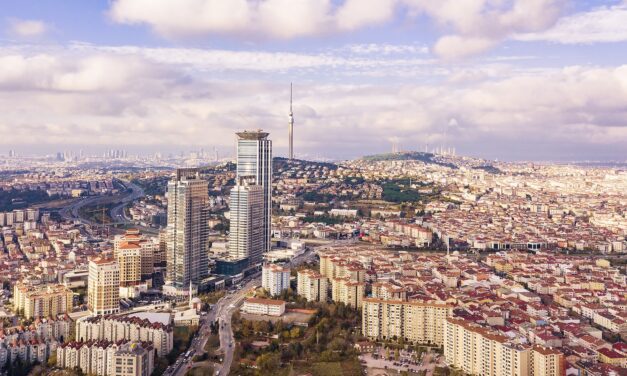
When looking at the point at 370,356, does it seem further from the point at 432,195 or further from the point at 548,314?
the point at 432,195

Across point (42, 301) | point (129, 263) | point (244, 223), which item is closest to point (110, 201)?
point (244, 223)

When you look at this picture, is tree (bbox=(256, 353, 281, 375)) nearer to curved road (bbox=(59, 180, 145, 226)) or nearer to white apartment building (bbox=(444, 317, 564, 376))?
white apartment building (bbox=(444, 317, 564, 376))

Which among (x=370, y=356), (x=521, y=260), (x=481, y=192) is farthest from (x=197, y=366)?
(x=481, y=192)

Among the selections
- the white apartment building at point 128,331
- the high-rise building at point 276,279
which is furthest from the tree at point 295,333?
the high-rise building at point 276,279

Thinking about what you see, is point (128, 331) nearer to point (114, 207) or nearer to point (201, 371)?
point (201, 371)

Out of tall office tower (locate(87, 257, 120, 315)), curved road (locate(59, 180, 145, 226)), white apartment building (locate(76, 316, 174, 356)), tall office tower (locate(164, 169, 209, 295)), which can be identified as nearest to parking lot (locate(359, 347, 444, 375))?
white apartment building (locate(76, 316, 174, 356))

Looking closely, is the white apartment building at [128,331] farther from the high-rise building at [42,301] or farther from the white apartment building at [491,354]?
the white apartment building at [491,354]
